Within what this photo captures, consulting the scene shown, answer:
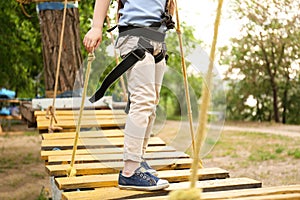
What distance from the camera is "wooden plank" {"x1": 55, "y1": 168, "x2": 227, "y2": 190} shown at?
2381 millimetres

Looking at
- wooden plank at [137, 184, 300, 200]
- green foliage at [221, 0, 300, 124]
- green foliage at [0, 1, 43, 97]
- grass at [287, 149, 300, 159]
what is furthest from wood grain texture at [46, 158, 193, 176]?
green foliage at [221, 0, 300, 124]

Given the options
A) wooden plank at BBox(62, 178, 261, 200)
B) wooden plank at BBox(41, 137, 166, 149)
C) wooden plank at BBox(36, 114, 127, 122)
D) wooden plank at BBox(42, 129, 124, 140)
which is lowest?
wooden plank at BBox(62, 178, 261, 200)

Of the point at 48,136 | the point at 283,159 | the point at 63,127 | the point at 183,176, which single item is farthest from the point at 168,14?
the point at 283,159

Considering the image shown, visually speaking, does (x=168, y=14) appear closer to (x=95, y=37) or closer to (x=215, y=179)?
(x=95, y=37)

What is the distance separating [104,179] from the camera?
2.48 meters

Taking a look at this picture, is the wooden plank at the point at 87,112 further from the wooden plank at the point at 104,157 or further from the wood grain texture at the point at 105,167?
the wood grain texture at the point at 105,167

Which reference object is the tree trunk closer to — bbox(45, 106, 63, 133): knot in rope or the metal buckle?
bbox(45, 106, 63, 133): knot in rope

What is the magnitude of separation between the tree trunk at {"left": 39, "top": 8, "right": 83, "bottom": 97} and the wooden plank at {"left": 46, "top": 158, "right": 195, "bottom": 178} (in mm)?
2489

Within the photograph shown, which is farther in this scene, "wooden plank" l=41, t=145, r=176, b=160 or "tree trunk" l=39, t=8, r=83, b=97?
"tree trunk" l=39, t=8, r=83, b=97

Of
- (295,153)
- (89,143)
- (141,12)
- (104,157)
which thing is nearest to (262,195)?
(141,12)

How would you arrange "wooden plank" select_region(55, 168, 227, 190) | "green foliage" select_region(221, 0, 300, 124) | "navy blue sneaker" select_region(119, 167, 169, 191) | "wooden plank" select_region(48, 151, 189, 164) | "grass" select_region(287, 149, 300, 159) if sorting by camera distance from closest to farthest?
1. "navy blue sneaker" select_region(119, 167, 169, 191)
2. "wooden plank" select_region(55, 168, 227, 190)
3. "wooden plank" select_region(48, 151, 189, 164)
4. "grass" select_region(287, 149, 300, 159)
5. "green foliage" select_region(221, 0, 300, 124)

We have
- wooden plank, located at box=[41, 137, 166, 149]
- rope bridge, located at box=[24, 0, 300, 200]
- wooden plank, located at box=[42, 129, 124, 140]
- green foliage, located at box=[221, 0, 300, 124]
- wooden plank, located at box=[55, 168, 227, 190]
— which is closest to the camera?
rope bridge, located at box=[24, 0, 300, 200]

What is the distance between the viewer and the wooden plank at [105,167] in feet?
8.80

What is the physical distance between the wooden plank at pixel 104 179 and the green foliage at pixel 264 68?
906 centimetres
